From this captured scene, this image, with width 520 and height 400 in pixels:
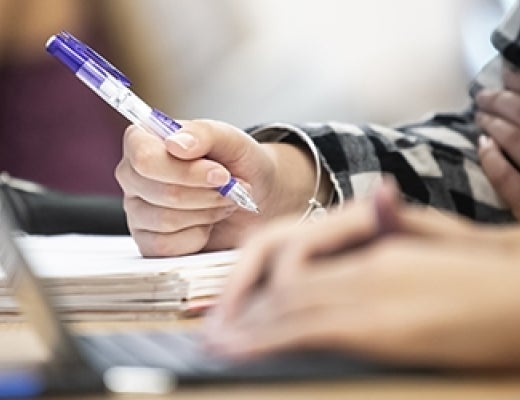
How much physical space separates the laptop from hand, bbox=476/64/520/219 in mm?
576

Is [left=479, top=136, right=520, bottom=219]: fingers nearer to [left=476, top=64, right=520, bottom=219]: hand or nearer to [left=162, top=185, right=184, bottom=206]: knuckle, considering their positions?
[left=476, top=64, right=520, bottom=219]: hand

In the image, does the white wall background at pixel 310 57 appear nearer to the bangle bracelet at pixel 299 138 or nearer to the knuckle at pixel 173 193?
the bangle bracelet at pixel 299 138

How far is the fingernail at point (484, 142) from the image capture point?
0.97m

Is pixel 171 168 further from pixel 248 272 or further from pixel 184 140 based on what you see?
pixel 248 272

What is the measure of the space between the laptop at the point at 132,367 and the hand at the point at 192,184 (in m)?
0.36

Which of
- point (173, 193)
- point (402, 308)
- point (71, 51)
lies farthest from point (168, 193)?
point (402, 308)

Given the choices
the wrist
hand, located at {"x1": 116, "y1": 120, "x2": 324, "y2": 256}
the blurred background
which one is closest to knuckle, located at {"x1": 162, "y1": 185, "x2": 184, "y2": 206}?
hand, located at {"x1": 116, "y1": 120, "x2": 324, "y2": 256}

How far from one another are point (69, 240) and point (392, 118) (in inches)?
38.2

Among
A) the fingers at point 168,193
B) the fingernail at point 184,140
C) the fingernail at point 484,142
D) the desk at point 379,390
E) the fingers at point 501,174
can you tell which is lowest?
the fingers at point 501,174

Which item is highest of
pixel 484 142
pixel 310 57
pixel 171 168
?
pixel 171 168

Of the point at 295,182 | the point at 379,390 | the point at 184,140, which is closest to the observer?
the point at 379,390

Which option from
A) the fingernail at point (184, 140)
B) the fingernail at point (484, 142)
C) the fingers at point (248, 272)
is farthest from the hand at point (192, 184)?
the fingers at point (248, 272)

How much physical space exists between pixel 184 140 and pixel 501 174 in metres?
0.33

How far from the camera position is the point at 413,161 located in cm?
93
